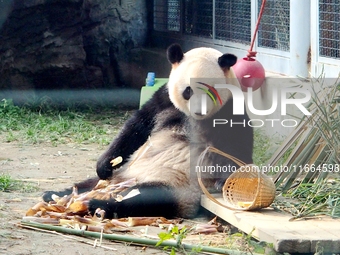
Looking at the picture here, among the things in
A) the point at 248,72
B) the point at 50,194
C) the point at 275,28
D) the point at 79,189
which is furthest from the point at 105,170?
the point at 275,28

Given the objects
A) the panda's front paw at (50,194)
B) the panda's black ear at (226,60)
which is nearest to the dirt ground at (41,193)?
the panda's front paw at (50,194)

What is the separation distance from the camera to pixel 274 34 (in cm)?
662

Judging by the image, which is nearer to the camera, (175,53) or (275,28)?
(175,53)

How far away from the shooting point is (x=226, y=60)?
4266mm

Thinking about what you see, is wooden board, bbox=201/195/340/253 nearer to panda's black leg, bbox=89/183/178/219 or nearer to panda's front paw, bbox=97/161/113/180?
panda's black leg, bbox=89/183/178/219

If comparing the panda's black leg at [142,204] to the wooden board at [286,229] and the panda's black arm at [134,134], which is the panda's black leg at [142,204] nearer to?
the wooden board at [286,229]

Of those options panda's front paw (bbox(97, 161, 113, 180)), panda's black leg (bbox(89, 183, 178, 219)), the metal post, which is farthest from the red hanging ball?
panda's black leg (bbox(89, 183, 178, 219))

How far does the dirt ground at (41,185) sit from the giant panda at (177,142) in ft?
1.22

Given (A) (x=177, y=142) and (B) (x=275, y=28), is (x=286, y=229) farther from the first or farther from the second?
(B) (x=275, y=28)

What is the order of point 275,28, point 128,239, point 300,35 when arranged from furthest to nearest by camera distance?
point 275,28 → point 300,35 → point 128,239

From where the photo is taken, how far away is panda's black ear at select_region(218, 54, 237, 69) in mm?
4238

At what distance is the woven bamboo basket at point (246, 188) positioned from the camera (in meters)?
3.68

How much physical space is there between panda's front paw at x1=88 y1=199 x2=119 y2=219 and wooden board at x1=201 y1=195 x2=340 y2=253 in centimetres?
59

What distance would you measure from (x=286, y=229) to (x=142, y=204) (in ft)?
3.31
